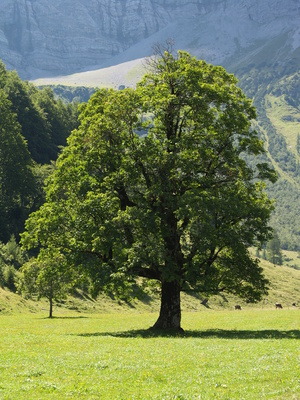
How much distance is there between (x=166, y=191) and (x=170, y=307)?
27.6 feet

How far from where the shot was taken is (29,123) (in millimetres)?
139625

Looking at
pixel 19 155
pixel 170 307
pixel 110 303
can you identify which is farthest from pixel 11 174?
pixel 170 307

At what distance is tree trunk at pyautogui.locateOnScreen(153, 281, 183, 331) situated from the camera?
1352 inches

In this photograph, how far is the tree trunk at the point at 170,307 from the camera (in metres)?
34.3

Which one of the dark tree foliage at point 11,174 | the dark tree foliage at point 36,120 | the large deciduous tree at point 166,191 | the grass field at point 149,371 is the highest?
the dark tree foliage at point 36,120

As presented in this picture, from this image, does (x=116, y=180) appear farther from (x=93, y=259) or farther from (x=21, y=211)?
(x=21, y=211)

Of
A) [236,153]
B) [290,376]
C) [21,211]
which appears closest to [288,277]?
[21,211]

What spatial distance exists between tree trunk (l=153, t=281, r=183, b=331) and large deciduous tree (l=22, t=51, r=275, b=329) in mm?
72

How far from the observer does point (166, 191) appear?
3362 centimetres

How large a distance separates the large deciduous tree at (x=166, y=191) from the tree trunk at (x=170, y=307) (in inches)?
2.8

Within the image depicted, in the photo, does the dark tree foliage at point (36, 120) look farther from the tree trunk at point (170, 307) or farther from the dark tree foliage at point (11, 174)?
the tree trunk at point (170, 307)

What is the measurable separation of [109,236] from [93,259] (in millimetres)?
2506

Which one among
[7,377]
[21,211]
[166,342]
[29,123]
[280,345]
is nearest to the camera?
[7,377]

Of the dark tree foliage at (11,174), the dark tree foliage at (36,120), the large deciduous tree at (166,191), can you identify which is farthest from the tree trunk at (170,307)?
the dark tree foliage at (36,120)
